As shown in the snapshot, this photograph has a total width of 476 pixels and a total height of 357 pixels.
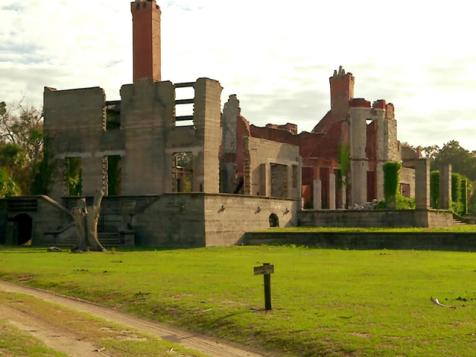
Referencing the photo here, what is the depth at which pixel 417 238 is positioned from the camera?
99.8 ft

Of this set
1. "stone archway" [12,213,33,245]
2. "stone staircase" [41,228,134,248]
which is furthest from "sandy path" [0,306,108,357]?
"stone archway" [12,213,33,245]

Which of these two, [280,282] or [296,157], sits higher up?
[296,157]

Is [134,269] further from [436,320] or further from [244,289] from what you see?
[436,320]

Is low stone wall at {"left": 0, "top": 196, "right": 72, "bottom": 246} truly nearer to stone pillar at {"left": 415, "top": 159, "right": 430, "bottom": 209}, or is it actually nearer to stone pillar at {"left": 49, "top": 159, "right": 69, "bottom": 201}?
stone pillar at {"left": 49, "top": 159, "right": 69, "bottom": 201}

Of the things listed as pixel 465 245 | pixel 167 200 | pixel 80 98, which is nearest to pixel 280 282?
pixel 465 245

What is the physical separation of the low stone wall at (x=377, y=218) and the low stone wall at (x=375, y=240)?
7.11 m

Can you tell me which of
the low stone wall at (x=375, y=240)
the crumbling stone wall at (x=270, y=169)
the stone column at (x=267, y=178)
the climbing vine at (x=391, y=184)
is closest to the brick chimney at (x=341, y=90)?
the crumbling stone wall at (x=270, y=169)

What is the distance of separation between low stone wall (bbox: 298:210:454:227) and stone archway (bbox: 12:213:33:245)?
1516cm

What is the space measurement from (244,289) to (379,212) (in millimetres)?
25050

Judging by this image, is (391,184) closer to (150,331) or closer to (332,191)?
(332,191)

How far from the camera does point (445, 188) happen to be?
1839 inches

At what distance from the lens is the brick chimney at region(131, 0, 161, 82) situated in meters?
45.7

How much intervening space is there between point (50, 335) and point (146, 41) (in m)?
36.3

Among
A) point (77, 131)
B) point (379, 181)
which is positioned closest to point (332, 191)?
point (379, 181)
